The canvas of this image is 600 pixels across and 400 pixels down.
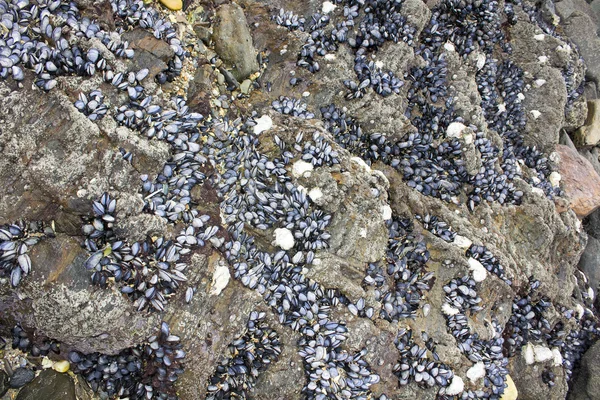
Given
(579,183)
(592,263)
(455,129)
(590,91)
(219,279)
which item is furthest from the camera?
(590,91)

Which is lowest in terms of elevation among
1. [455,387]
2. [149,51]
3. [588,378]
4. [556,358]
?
[588,378]

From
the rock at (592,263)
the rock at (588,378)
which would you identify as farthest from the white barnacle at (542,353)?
the rock at (592,263)

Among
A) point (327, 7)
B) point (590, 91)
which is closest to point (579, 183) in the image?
point (590, 91)

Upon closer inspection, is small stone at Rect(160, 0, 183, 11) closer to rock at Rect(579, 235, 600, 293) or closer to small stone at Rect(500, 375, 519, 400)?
small stone at Rect(500, 375, 519, 400)

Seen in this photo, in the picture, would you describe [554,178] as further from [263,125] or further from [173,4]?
[173,4]

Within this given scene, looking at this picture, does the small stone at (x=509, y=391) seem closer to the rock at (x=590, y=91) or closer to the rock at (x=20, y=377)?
the rock at (x=20, y=377)

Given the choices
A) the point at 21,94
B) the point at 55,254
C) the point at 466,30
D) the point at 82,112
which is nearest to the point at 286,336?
the point at 55,254

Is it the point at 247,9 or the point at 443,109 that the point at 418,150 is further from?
the point at 247,9

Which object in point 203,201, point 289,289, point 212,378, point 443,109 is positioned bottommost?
point 212,378
